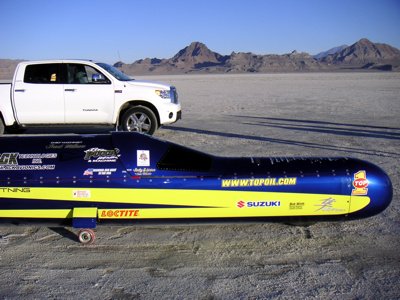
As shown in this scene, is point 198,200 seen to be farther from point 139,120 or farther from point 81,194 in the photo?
point 139,120

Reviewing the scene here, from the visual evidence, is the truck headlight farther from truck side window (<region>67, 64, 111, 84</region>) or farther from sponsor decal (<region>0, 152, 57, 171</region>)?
sponsor decal (<region>0, 152, 57, 171</region>)

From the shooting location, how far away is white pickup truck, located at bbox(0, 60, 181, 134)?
342 inches

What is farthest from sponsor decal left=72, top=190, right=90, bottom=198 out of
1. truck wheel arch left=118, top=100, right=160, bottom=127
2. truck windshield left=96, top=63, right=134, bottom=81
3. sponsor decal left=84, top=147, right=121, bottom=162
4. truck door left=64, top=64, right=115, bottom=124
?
truck windshield left=96, top=63, right=134, bottom=81

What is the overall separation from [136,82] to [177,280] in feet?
21.8

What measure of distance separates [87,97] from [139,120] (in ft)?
4.17

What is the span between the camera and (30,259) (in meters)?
3.74

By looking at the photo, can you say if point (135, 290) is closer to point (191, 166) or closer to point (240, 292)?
point (240, 292)

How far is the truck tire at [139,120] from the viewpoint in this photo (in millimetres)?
9078

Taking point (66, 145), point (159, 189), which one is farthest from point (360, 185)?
point (66, 145)

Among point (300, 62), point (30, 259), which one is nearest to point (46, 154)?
point (30, 259)

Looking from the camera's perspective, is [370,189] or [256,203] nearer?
[256,203]

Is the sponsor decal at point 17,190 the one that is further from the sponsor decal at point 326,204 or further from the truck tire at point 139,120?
the truck tire at point 139,120

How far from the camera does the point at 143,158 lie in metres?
4.12

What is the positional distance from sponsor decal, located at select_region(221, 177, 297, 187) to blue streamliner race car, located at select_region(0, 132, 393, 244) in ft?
0.03
